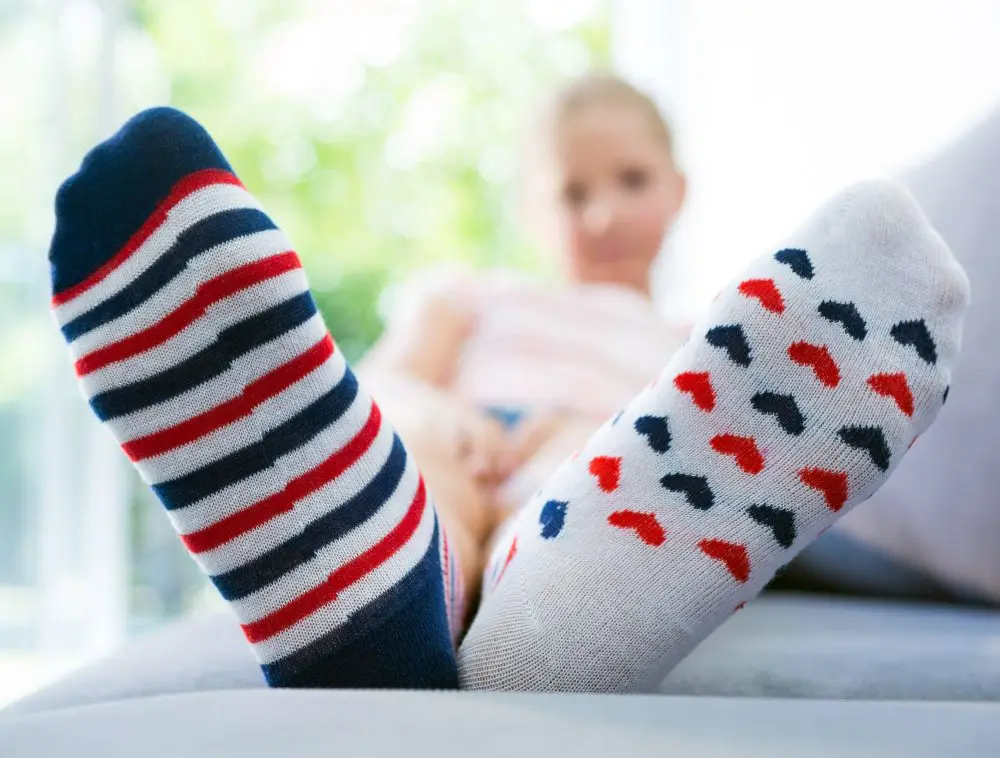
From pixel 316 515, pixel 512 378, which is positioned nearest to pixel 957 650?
pixel 316 515

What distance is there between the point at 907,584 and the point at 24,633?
1698mm

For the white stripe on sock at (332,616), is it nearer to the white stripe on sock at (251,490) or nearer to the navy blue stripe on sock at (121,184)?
the white stripe on sock at (251,490)

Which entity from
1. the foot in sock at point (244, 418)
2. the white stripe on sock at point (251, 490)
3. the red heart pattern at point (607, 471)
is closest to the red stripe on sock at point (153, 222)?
the foot in sock at point (244, 418)

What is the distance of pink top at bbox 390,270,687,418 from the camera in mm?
894

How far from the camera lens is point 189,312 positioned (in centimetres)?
43

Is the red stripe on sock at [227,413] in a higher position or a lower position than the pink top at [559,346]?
higher

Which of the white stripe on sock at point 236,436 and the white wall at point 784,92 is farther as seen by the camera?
the white wall at point 784,92

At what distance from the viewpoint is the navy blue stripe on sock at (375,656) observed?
0.42 metres

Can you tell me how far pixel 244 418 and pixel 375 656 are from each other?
12 centimetres

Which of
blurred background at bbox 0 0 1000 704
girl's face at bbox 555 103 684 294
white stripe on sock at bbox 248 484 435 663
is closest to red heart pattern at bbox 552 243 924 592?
white stripe on sock at bbox 248 484 435 663

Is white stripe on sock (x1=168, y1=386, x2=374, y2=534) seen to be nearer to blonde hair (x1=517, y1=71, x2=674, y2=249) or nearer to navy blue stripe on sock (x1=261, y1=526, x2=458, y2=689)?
navy blue stripe on sock (x1=261, y1=526, x2=458, y2=689)

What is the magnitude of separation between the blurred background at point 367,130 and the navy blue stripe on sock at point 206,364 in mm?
793

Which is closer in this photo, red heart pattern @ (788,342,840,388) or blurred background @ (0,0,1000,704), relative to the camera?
red heart pattern @ (788,342,840,388)

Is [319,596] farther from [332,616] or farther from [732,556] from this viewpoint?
[732,556]
